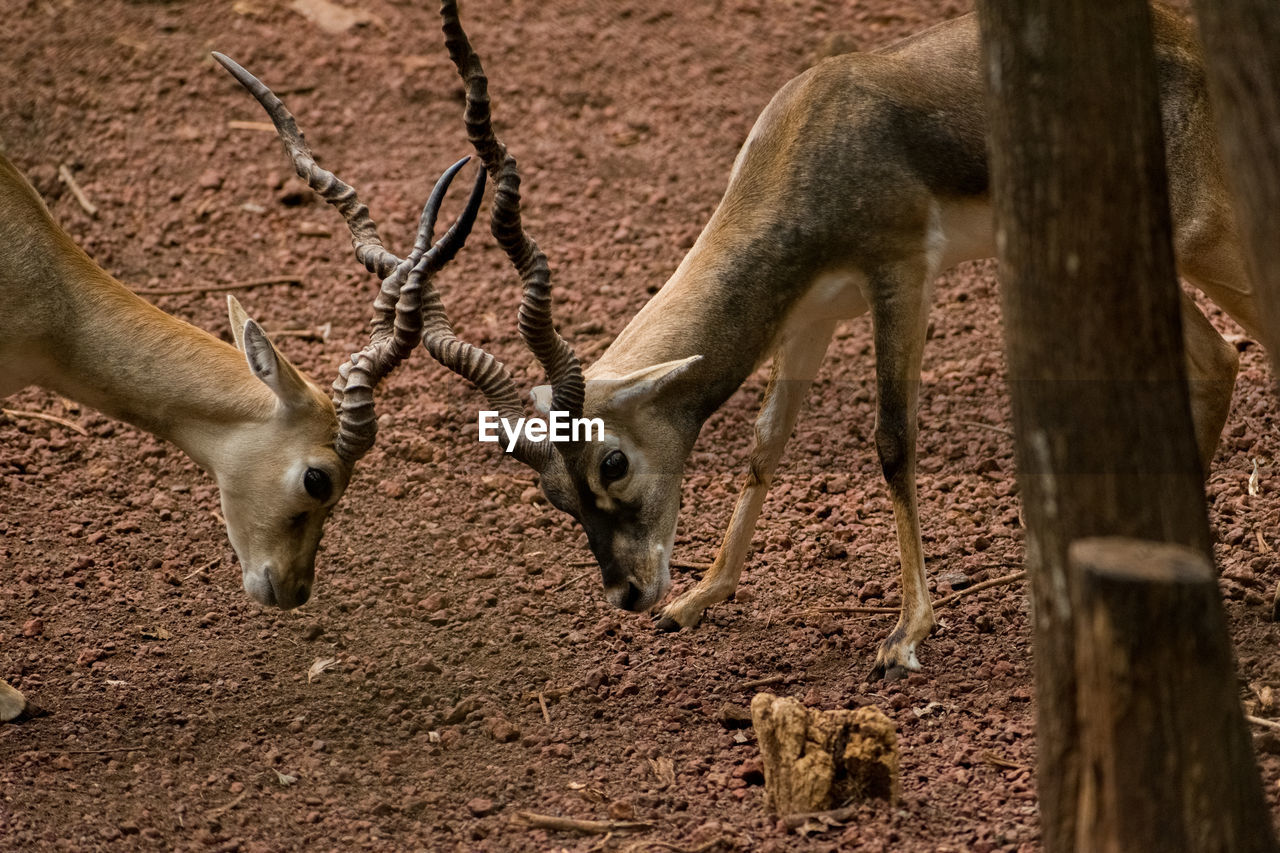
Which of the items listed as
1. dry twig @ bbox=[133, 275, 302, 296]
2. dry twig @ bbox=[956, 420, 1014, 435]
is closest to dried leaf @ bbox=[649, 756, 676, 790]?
dry twig @ bbox=[956, 420, 1014, 435]

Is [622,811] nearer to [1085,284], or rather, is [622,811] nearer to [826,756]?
[826,756]

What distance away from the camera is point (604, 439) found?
5.57m

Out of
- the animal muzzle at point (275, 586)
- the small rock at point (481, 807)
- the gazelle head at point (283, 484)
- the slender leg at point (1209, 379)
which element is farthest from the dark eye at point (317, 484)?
the slender leg at point (1209, 379)

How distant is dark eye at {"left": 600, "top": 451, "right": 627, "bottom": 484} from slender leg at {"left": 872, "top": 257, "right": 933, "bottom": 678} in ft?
3.56

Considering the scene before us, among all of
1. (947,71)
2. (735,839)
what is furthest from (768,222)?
(735,839)

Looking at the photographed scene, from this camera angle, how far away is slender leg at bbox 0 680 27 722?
17.8 ft

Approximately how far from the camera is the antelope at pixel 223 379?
5594 millimetres

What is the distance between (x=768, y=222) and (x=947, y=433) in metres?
2.17

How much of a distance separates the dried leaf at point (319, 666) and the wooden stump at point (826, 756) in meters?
2.32

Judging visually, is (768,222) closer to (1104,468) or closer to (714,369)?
(714,369)

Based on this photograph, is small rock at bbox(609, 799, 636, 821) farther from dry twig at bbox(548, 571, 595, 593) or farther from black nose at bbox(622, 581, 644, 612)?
dry twig at bbox(548, 571, 595, 593)

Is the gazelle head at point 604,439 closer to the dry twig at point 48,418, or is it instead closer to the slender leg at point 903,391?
the slender leg at point 903,391

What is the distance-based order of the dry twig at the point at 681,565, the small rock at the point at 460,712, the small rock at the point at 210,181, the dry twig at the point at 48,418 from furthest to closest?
the small rock at the point at 210,181 → the dry twig at the point at 48,418 → the dry twig at the point at 681,565 → the small rock at the point at 460,712

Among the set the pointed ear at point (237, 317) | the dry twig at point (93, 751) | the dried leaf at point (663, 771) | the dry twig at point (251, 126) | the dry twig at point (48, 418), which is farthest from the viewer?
the dry twig at point (251, 126)
